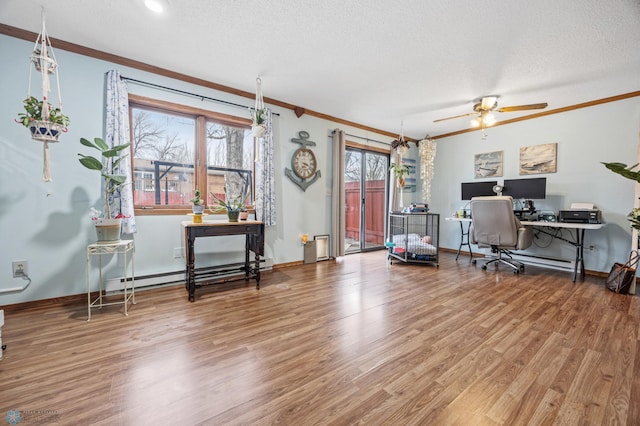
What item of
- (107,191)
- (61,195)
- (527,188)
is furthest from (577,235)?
(61,195)

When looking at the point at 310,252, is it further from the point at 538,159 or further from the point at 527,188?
the point at 538,159

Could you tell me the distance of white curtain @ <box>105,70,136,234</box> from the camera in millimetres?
2652

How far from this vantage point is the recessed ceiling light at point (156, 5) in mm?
1964

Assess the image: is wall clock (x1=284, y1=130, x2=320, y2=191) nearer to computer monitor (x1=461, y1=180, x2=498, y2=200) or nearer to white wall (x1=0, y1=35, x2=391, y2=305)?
white wall (x1=0, y1=35, x2=391, y2=305)

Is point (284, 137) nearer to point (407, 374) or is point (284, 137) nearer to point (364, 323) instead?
point (364, 323)

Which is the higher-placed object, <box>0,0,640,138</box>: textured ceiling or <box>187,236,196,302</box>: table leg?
<box>0,0,640,138</box>: textured ceiling

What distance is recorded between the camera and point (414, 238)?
14.1 ft

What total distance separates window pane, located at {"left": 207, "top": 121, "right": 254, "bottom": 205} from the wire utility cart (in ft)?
8.26

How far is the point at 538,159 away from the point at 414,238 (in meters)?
2.48

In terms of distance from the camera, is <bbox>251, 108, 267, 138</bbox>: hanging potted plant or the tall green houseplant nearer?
the tall green houseplant

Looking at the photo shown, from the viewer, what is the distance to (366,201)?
18.4ft

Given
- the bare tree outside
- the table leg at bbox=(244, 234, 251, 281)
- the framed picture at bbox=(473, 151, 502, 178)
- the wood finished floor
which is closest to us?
the wood finished floor

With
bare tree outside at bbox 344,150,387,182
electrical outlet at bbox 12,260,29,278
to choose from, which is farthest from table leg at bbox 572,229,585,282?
electrical outlet at bbox 12,260,29,278

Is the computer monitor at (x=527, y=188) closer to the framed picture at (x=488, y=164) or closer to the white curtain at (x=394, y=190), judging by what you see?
the framed picture at (x=488, y=164)
